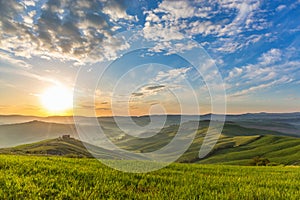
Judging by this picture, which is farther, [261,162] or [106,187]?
[261,162]

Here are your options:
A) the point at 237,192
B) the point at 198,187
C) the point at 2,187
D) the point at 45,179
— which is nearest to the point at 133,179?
the point at 198,187

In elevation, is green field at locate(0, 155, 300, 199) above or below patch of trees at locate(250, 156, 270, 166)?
above

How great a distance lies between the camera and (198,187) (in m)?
9.34

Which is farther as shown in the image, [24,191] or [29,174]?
[29,174]

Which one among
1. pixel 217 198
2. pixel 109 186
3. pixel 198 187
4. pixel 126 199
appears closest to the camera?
pixel 126 199

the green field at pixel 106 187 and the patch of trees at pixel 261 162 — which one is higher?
the green field at pixel 106 187

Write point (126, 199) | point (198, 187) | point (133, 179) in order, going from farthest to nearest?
1. point (133, 179)
2. point (198, 187)
3. point (126, 199)

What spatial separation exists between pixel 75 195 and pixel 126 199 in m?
1.44

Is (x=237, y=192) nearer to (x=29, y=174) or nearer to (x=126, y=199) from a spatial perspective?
(x=126, y=199)

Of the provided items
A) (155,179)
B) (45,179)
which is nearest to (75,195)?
(45,179)

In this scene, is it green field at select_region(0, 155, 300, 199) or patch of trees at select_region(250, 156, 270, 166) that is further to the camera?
patch of trees at select_region(250, 156, 270, 166)

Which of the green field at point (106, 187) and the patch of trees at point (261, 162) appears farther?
the patch of trees at point (261, 162)

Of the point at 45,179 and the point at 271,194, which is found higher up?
the point at 45,179

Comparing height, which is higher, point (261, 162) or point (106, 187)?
point (106, 187)
